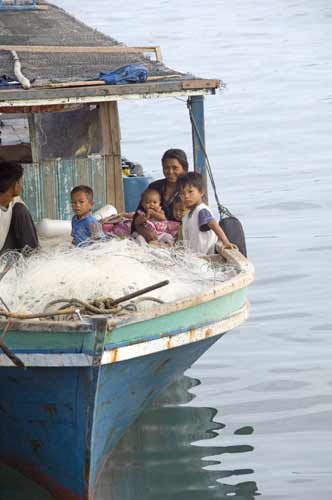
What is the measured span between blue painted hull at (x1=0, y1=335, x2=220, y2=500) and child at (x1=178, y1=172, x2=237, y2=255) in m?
0.87

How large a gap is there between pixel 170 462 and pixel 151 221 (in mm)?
1763

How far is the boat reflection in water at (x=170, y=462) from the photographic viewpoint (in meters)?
9.22

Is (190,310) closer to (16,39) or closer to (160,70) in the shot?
(160,70)

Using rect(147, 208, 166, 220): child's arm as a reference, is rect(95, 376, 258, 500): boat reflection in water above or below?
below

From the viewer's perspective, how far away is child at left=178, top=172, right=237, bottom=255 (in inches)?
370

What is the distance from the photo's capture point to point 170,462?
382 inches

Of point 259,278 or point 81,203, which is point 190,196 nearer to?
point 81,203

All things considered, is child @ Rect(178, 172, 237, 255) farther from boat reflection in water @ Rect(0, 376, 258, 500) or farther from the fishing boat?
boat reflection in water @ Rect(0, 376, 258, 500)

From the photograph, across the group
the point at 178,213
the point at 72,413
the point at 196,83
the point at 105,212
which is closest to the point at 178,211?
the point at 178,213

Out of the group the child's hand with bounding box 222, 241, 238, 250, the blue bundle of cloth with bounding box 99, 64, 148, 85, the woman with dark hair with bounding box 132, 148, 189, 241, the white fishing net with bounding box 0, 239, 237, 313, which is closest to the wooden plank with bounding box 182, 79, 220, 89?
the blue bundle of cloth with bounding box 99, 64, 148, 85

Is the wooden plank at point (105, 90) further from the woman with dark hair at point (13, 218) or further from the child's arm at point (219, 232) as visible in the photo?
the child's arm at point (219, 232)

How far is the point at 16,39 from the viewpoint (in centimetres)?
1127

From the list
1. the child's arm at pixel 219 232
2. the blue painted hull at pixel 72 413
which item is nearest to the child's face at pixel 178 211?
the child's arm at pixel 219 232

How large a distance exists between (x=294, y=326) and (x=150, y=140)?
13.2 metres
